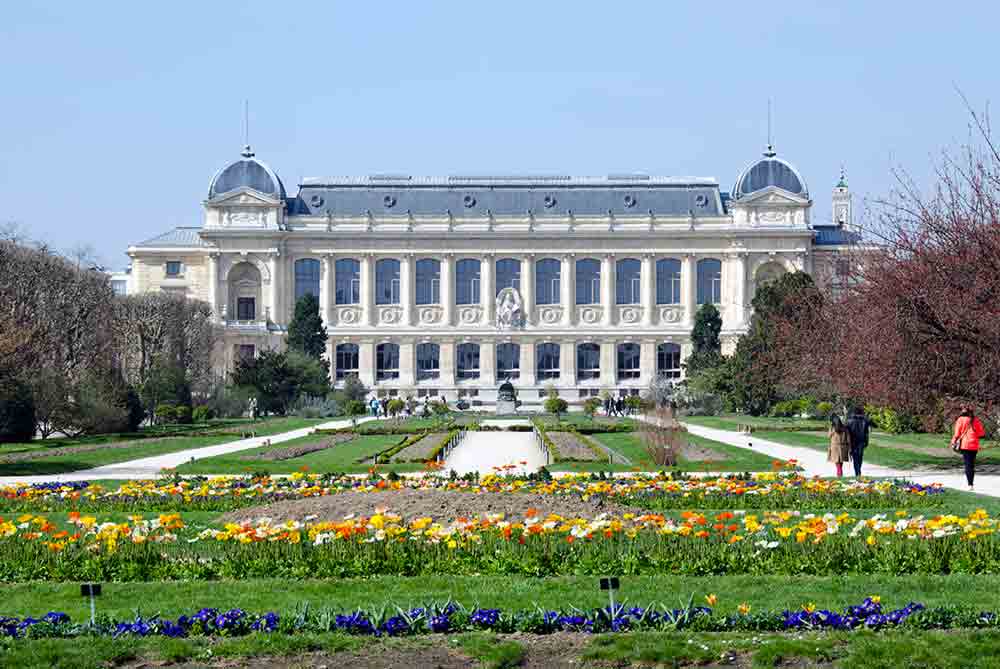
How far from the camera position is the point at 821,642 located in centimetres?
978

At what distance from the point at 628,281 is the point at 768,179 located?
37.4ft

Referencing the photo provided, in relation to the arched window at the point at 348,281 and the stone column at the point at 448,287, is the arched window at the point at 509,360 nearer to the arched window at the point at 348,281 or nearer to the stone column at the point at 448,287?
the stone column at the point at 448,287

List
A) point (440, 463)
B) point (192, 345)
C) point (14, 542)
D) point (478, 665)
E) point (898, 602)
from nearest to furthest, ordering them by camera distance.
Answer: point (478, 665) < point (898, 602) < point (14, 542) < point (440, 463) < point (192, 345)

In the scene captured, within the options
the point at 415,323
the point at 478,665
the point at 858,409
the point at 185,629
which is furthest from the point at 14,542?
the point at 415,323

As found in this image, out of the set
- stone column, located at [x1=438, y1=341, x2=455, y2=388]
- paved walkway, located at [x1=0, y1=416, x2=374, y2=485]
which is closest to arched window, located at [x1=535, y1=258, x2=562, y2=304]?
stone column, located at [x1=438, y1=341, x2=455, y2=388]

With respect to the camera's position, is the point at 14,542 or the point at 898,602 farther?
the point at 14,542

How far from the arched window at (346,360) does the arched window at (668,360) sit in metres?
20.0

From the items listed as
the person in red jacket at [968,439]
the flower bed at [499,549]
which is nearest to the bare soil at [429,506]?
the flower bed at [499,549]

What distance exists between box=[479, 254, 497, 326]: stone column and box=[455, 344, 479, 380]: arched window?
78.6 inches

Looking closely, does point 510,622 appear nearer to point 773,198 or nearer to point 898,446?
point 898,446

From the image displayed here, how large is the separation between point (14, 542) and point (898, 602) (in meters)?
8.57

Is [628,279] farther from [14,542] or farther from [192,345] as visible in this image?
[14,542]

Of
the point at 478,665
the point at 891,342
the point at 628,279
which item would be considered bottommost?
the point at 478,665

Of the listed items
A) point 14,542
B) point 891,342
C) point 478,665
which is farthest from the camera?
point 891,342
